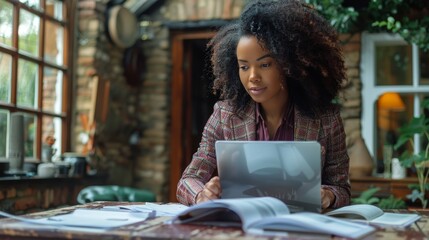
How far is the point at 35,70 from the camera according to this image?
397 centimetres

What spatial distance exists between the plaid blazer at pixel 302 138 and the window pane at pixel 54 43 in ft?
7.97

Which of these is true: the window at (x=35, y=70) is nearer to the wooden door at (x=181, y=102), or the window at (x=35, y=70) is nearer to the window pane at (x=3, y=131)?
the window pane at (x=3, y=131)

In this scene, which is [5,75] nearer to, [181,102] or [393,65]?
[181,102]

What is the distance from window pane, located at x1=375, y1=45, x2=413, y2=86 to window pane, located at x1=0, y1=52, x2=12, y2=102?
255 centimetres

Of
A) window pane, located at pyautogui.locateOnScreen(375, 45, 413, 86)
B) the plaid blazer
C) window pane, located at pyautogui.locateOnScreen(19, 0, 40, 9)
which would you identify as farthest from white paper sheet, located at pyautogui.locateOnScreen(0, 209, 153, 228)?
window pane, located at pyautogui.locateOnScreen(375, 45, 413, 86)

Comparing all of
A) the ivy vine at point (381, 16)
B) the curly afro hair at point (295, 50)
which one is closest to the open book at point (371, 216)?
the curly afro hair at point (295, 50)

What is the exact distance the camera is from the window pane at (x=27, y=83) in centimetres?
378

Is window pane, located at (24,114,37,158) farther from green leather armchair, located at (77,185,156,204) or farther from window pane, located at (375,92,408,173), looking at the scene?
window pane, located at (375,92,408,173)

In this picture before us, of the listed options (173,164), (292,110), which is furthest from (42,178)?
(292,110)

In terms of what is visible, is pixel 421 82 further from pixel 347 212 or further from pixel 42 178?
pixel 347 212

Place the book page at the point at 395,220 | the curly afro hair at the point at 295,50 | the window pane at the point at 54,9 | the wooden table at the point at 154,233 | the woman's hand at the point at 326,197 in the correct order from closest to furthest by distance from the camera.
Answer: the wooden table at the point at 154,233
the book page at the point at 395,220
the woman's hand at the point at 326,197
the curly afro hair at the point at 295,50
the window pane at the point at 54,9

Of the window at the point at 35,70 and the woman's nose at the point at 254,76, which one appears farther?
the window at the point at 35,70

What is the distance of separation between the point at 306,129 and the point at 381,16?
236 centimetres

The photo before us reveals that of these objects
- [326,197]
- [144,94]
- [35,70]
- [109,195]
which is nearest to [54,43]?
[35,70]
